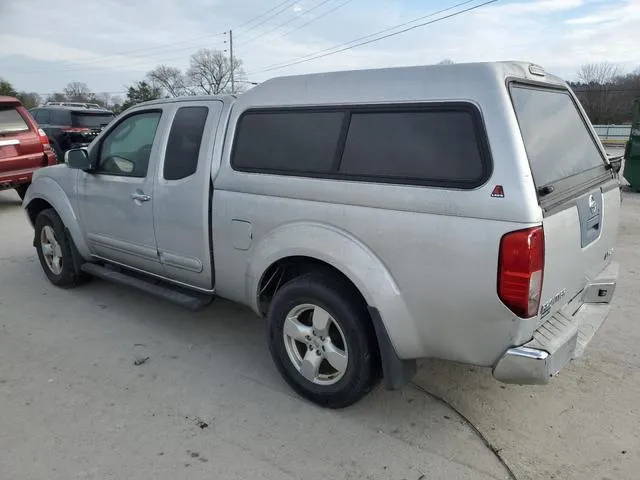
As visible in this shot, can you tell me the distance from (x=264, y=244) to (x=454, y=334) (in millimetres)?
1308

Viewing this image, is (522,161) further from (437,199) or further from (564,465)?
(564,465)

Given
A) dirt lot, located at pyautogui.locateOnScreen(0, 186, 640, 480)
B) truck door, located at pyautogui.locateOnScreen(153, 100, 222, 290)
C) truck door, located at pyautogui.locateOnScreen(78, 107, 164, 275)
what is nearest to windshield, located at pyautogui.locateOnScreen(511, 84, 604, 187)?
dirt lot, located at pyautogui.locateOnScreen(0, 186, 640, 480)

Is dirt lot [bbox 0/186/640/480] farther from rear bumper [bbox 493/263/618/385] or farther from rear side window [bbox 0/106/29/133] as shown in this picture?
rear side window [bbox 0/106/29/133]

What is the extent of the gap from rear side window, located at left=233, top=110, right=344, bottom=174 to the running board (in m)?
1.08

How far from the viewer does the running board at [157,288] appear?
3.84 meters

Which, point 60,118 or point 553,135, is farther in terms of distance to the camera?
point 60,118

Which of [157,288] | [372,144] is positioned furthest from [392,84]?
[157,288]

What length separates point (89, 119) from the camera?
50.5ft

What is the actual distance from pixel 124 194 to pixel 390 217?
8.30ft

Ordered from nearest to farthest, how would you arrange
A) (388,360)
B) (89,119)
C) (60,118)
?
(388,360), (60,118), (89,119)

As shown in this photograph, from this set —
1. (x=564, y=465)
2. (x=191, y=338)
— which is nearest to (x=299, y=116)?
(x=191, y=338)

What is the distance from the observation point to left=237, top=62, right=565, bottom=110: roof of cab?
101 inches

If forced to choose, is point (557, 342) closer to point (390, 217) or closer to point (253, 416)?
point (390, 217)

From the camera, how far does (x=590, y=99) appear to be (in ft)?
162
